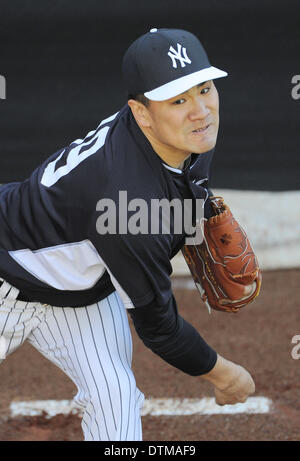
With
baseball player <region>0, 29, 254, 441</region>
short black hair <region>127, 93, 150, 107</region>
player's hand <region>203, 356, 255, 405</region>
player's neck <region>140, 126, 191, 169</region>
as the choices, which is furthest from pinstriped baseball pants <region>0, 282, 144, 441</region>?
short black hair <region>127, 93, 150, 107</region>

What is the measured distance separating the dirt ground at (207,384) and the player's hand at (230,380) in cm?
56

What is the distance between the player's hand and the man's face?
618 millimetres

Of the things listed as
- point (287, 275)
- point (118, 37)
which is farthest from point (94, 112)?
point (287, 275)

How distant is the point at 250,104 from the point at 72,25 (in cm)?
100

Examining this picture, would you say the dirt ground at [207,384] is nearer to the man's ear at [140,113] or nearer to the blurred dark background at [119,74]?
the blurred dark background at [119,74]

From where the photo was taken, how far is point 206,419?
278 centimetres

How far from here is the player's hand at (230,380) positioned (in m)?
2.09

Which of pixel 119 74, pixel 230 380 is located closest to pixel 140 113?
pixel 230 380

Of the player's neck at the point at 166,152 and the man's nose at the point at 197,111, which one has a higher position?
the man's nose at the point at 197,111

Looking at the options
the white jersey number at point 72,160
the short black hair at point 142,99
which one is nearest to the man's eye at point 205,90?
the short black hair at point 142,99

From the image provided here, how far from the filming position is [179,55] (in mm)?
1811

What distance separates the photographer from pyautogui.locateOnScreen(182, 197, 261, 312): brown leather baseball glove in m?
2.25

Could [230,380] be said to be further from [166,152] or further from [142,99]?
[142,99]

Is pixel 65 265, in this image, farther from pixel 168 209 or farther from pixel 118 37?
pixel 118 37
